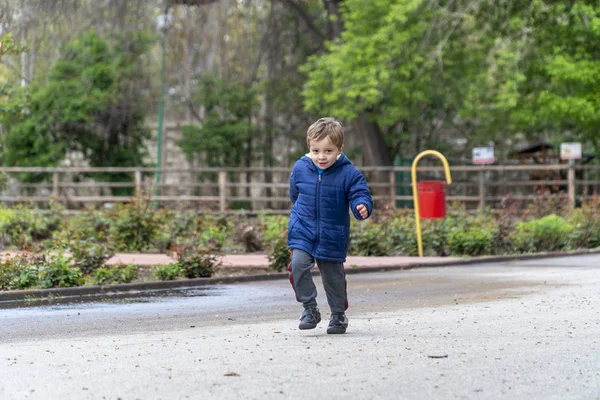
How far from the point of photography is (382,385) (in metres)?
6.94

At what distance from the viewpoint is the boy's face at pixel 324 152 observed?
923 cm

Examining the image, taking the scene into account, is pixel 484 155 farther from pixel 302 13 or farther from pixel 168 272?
pixel 168 272

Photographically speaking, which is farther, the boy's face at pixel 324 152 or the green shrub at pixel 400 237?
the green shrub at pixel 400 237

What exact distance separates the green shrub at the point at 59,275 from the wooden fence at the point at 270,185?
12008 mm

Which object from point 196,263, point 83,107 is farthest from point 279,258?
point 83,107

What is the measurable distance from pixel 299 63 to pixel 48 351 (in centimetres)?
3505

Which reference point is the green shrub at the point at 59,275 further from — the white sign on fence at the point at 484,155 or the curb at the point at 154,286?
the white sign on fence at the point at 484,155

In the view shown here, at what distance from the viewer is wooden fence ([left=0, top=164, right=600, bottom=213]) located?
31188mm

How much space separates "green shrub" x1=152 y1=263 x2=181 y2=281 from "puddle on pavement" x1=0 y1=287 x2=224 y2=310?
2.92ft

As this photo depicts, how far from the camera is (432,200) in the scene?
20.3 metres

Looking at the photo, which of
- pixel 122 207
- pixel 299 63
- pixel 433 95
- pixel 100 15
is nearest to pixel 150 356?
pixel 122 207

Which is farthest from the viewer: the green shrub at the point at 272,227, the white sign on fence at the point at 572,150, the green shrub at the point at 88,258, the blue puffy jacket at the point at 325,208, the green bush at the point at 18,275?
the white sign on fence at the point at 572,150

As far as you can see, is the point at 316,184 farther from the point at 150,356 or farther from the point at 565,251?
the point at 565,251

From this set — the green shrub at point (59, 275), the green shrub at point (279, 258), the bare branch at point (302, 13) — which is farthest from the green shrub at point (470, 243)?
the bare branch at point (302, 13)
